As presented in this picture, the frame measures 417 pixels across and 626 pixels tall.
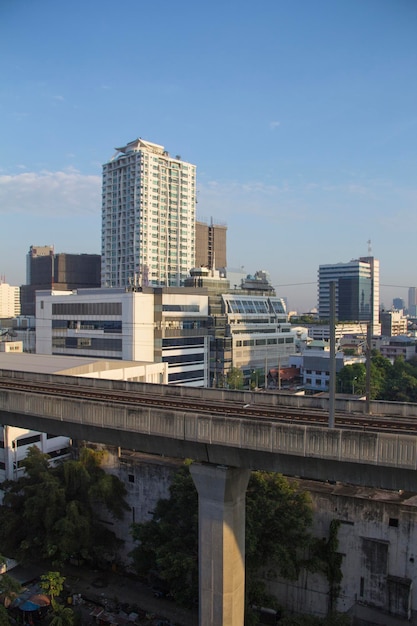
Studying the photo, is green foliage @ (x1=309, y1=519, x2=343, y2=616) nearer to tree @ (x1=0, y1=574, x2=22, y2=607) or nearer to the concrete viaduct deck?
the concrete viaduct deck

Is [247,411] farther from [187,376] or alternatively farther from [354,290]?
[354,290]

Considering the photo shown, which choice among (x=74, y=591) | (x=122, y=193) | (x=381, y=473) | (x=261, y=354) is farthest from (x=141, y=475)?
(x=122, y=193)

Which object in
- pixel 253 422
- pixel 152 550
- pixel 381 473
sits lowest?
pixel 152 550

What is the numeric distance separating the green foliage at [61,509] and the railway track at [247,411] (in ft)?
15.8

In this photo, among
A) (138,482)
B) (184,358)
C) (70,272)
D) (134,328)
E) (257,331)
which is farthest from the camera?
(70,272)

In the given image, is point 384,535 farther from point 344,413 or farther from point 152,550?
point 152,550

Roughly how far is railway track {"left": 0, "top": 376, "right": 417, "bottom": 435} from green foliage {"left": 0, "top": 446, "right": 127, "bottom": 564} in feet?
15.8

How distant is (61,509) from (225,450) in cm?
1284

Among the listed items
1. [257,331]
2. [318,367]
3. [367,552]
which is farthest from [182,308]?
[367,552]

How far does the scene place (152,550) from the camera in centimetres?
2311

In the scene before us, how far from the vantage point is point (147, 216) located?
12038cm

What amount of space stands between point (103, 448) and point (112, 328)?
36.2 meters

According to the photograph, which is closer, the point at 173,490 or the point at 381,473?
the point at 381,473

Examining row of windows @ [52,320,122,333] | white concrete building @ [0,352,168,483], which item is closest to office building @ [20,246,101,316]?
row of windows @ [52,320,122,333]
